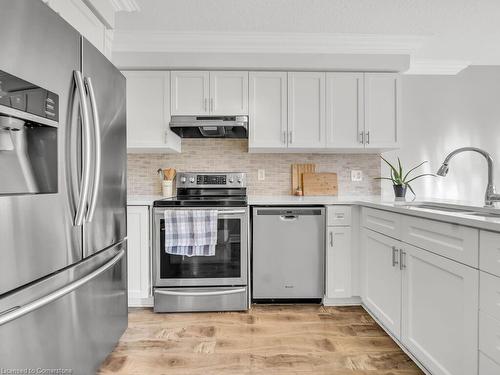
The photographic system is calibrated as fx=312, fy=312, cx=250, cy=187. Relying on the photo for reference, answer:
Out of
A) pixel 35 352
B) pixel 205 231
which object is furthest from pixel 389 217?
pixel 35 352

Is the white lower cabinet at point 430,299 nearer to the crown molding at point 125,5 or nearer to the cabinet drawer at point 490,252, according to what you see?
the cabinet drawer at point 490,252

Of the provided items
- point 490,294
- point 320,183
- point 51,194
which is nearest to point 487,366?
point 490,294

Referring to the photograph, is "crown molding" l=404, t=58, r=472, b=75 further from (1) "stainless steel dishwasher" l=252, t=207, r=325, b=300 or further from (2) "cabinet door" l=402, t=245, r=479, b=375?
(2) "cabinet door" l=402, t=245, r=479, b=375

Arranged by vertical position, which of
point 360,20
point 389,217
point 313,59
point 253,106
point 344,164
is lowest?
point 389,217

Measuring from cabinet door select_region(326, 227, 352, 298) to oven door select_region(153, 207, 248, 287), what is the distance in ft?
2.30

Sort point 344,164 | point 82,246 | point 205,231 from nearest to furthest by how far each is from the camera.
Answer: point 82,246 < point 205,231 < point 344,164

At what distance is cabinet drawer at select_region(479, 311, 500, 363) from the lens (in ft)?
3.67

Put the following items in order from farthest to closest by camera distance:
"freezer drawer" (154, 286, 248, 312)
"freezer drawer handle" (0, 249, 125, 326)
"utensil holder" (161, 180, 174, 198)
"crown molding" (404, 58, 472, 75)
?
"crown molding" (404, 58, 472, 75)
"utensil holder" (161, 180, 174, 198)
"freezer drawer" (154, 286, 248, 312)
"freezer drawer handle" (0, 249, 125, 326)

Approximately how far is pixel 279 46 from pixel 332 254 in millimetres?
1907

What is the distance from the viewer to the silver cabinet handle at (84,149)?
1225mm

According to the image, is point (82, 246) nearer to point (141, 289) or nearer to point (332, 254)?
point (141, 289)

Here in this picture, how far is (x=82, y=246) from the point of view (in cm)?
132

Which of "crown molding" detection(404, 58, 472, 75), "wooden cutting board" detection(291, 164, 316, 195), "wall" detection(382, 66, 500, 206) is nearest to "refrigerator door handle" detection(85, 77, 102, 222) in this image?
"wooden cutting board" detection(291, 164, 316, 195)

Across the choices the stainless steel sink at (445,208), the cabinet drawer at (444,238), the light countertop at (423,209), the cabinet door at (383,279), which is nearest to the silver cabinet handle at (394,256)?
the cabinet door at (383,279)
